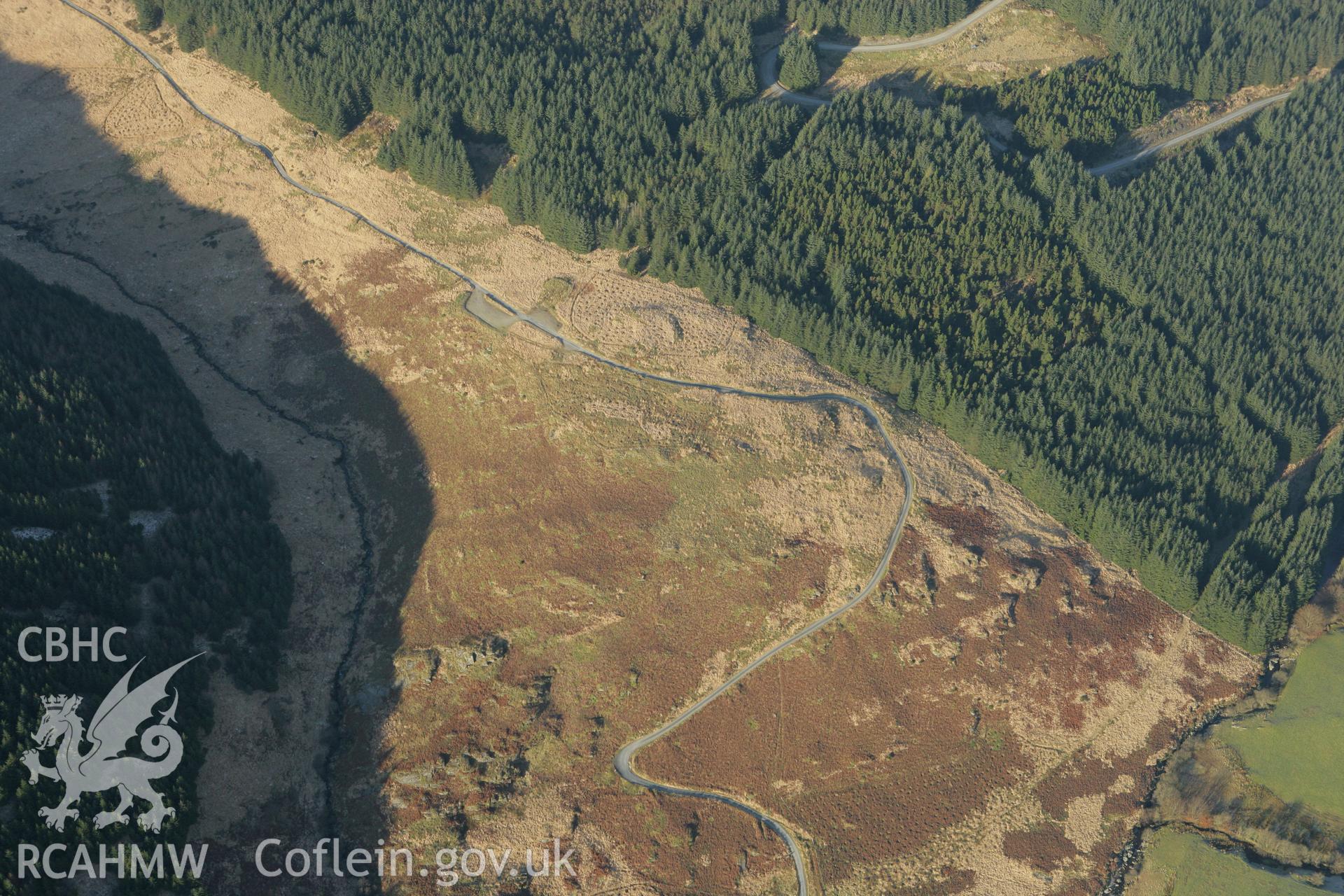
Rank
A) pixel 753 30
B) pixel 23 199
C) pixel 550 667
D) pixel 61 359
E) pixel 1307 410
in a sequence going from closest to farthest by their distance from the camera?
pixel 550 667, pixel 61 359, pixel 1307 410, pixel 23 199, pixel 753 30

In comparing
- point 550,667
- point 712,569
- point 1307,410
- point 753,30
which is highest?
point 753,30

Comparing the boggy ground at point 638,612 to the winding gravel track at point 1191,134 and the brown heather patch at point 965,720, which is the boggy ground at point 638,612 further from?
the winding gravel track at point 1191,134

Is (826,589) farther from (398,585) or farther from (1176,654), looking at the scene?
(398,585)

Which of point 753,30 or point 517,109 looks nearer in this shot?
point 517,109

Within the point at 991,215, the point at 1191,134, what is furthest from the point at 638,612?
the point at 1191,134

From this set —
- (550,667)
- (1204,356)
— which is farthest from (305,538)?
(1204,356)

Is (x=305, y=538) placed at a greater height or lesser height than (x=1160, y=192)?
lesser
